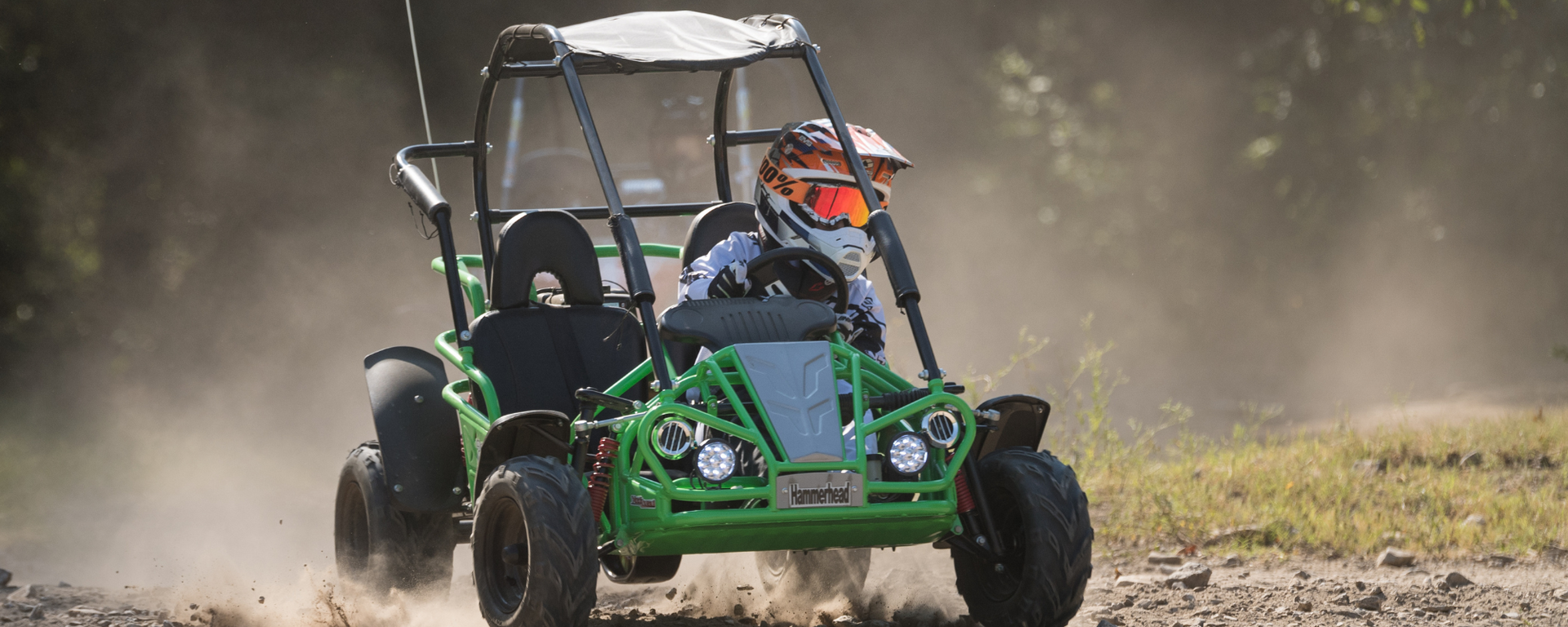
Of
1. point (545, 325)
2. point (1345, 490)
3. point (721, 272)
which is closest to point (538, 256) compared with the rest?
point (545, 325)

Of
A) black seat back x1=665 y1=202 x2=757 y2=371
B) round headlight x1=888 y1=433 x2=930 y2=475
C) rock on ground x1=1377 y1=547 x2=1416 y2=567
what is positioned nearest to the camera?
round headlight x1=888 y1=433 x2=930 y2=475

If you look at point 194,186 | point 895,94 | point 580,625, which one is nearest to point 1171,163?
point 895,94

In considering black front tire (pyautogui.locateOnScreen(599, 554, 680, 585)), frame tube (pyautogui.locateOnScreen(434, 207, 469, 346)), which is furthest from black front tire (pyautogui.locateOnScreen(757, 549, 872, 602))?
frame tube (pyautogui.locateOnScreen(434, 207, 469, 346))

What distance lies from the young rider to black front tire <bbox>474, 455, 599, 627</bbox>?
4.00ft

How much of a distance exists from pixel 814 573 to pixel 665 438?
220 centimetres

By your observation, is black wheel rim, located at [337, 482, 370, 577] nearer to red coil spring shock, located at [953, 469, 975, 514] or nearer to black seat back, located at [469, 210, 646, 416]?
black seat back, located at [469, 210, 646, 416]

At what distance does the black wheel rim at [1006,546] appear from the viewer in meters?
4.34

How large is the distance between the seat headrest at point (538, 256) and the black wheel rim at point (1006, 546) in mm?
1742

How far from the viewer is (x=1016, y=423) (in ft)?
14.8

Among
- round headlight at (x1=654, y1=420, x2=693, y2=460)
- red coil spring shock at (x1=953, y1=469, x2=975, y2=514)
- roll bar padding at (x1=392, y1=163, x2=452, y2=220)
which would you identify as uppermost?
roll bar padding at (x1=392, y1=163, x2=452, y2=220)

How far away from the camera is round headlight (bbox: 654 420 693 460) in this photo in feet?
13.0

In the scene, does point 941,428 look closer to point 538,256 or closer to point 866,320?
point 866,320

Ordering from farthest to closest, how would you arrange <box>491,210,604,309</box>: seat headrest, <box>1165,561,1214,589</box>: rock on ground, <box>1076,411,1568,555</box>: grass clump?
1. <box>1076,411,1568,555</box>: grass clump
2. <box>1165,561,1214,589</box>: rock on ground
3. <box>491,210,604,309</box>: seat headrest

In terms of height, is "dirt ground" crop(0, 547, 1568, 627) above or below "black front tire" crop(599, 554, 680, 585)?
below
